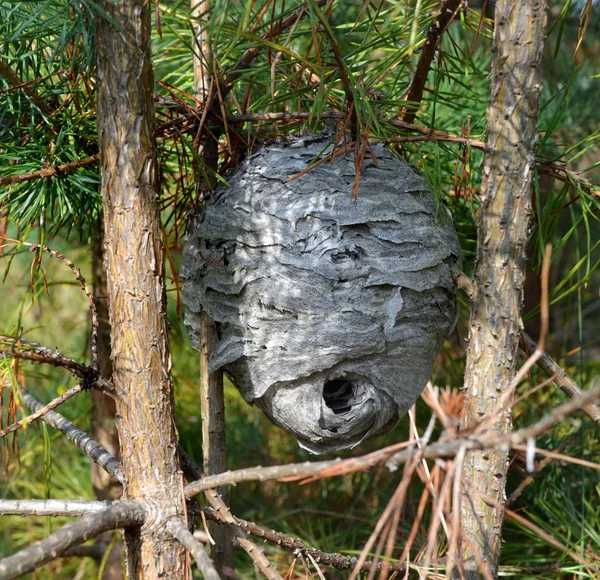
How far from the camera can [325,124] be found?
111cm

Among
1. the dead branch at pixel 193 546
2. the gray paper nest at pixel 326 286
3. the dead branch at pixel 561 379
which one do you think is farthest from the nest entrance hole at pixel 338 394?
the dead branch at pixel 193 546

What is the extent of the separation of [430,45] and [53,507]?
78 cm

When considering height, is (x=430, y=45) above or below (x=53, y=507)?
above

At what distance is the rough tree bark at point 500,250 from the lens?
2.28ft

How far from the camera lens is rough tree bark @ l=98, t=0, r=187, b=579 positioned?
74 cm

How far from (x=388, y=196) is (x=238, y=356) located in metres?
0.31

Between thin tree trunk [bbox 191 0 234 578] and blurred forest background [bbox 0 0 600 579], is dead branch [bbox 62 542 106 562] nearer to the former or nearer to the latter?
blurred forest background [bbox 0 0 600 579]

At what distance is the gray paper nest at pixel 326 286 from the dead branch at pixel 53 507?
12.1 inches

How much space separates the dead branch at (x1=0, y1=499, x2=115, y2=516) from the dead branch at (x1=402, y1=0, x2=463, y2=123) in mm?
627

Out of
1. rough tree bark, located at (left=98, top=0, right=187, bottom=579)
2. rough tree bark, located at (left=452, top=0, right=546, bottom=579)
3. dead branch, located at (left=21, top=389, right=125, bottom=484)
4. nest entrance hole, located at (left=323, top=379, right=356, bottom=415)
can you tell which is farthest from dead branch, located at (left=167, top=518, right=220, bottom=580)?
nest entrance hole, located at (left=323, top=379, right=356, bottom=415)

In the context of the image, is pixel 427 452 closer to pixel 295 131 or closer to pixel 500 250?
pixel 500 250

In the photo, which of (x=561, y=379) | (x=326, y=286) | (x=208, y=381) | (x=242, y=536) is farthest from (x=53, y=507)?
(x=561, y=379)

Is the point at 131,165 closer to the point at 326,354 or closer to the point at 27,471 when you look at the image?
the point at 326,354

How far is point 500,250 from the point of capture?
717mm
